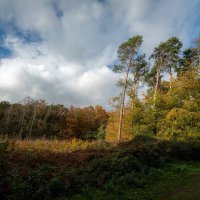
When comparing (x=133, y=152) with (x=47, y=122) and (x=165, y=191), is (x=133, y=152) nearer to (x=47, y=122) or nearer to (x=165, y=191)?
(x=165, y=191)

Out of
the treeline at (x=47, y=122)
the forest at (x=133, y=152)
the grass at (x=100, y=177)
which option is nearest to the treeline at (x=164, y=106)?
the forest at (x=133, y=152)

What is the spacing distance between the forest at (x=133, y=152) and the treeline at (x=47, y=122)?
12687mm

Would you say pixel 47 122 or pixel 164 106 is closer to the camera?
pixel 164 106

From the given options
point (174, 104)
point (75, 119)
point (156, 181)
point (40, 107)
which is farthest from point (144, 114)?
point (40, 107)

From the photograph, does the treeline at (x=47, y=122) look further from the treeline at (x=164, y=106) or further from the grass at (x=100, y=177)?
the grass at (x=100, y=177)

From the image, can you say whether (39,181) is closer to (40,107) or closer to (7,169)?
(7,169)

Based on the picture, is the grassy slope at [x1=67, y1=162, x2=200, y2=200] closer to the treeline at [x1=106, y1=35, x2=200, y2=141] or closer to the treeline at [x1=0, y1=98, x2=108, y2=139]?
the treeline at [x1=106, y1=35, x2=200, y2=141]

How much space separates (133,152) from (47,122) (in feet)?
192

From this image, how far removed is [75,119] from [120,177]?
51464 mm

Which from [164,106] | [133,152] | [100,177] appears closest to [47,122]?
[164,106]

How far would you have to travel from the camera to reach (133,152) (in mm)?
11430

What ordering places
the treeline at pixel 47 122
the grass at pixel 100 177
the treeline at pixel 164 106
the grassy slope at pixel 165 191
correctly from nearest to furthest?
the grass at pixel 100 177, the grassy slope at pixel 165 191, the treeline at pixel 164 106, the treeline at pixel 47 122

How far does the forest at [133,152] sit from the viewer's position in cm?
772

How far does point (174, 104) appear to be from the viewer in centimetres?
2177
